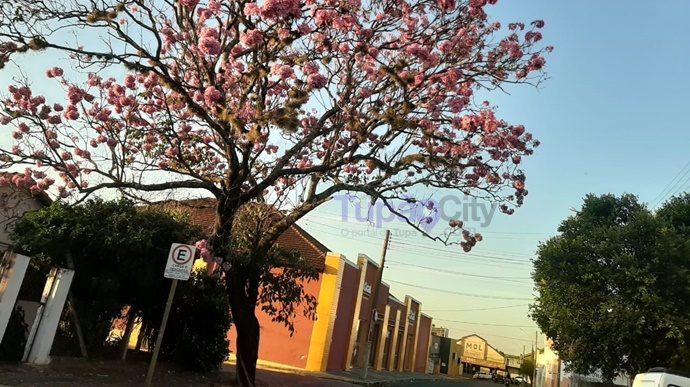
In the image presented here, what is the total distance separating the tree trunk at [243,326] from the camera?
1127 centimetres

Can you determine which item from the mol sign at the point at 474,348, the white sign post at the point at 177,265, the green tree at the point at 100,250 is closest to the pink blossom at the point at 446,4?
the white sign post at the point at 177,265

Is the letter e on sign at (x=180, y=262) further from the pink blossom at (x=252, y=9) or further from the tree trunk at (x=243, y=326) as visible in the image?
the pink blossom at (x=252, y=9)

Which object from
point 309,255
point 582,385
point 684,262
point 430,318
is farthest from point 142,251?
point 430,318

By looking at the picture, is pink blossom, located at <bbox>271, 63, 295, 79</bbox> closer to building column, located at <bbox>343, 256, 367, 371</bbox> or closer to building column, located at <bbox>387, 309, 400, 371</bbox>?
building column, located at <bbox>343, 256, 367, 371</bbox>

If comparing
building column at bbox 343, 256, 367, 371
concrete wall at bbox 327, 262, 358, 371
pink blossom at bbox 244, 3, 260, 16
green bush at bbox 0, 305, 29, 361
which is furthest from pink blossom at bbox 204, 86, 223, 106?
building column at bbox 343, 256, 367, 371

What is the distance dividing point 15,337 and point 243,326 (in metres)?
4.20

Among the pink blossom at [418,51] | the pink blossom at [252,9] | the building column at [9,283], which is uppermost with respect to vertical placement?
the pink blossom at [418,51]

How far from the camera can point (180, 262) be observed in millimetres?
8039

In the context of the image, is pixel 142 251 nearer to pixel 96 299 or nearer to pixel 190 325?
pixel 96 299

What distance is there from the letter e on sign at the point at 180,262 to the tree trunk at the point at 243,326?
3269 mm

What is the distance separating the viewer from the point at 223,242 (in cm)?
1077

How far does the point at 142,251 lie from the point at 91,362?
2.38 meters

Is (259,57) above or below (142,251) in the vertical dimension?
above

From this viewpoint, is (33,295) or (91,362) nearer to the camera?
(33,295)
